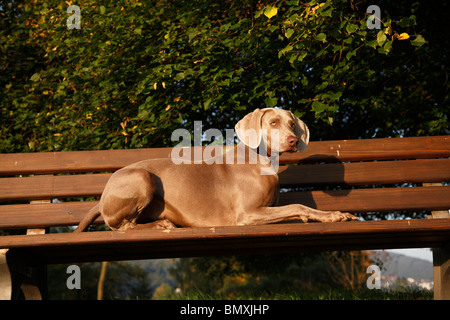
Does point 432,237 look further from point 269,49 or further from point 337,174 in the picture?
point 269,49

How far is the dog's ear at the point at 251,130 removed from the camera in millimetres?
3795

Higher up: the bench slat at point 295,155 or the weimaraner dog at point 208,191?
the bench slat at point 295,155

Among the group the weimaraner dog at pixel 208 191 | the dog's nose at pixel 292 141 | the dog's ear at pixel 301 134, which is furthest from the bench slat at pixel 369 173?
the dog's nose at pixel 292 141

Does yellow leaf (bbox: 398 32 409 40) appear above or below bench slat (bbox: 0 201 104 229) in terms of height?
above

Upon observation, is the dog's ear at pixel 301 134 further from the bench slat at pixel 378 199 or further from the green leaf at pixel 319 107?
the green leaf at pixel 319 107

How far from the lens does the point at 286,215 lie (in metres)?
3.50

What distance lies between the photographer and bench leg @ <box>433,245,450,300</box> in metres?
3.96

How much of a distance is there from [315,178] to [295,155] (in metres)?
0.29

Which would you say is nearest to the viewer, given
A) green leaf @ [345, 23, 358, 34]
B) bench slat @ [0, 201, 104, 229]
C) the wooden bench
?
the wooden bench

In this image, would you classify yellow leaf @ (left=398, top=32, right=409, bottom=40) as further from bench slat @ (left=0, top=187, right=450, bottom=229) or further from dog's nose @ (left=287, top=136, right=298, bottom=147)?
dog's nose @ (left=287, top=136, right=298, bottom=147)

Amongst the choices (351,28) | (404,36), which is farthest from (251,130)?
(404,36)

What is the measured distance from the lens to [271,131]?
3.79 metres

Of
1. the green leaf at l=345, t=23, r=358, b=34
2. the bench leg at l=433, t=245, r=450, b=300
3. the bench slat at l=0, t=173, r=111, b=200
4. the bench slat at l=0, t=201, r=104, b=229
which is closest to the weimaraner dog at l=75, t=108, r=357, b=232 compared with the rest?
the bench slat at l=0, t=201, r=104, b=229

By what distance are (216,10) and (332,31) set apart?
2227 mm
